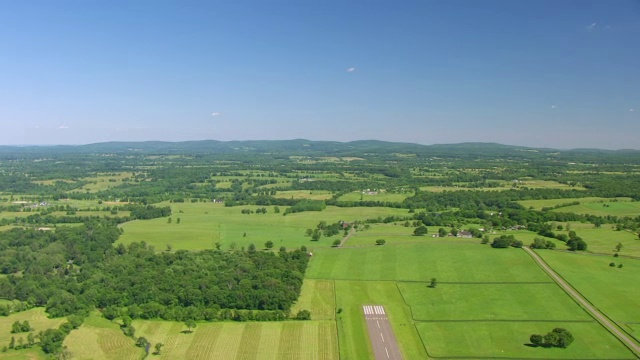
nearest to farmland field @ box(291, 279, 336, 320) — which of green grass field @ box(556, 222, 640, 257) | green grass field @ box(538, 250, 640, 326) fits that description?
green grass field @ box(538, 250, 640, 326)

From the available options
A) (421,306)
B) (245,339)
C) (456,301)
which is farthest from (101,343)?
(456,301)

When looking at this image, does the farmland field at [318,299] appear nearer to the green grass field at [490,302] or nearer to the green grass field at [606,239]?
the green grass field at [490,302]

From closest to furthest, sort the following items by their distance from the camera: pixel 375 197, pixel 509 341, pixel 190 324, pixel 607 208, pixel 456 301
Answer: pixel 509 341
pixel 190 324
pixel 456 301
pixel 607 208
pixel 375 197

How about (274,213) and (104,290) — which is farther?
(274,213)

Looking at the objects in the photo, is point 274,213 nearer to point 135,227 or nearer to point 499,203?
point 135,227

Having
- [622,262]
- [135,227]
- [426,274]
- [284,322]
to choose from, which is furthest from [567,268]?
[135,227]

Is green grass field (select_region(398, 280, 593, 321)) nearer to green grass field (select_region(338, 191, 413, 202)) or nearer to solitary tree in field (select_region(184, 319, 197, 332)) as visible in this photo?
solitary tree in field (select_region(184, 319, 197, 332))

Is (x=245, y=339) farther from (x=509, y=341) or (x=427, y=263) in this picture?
(x=427, y=263)
